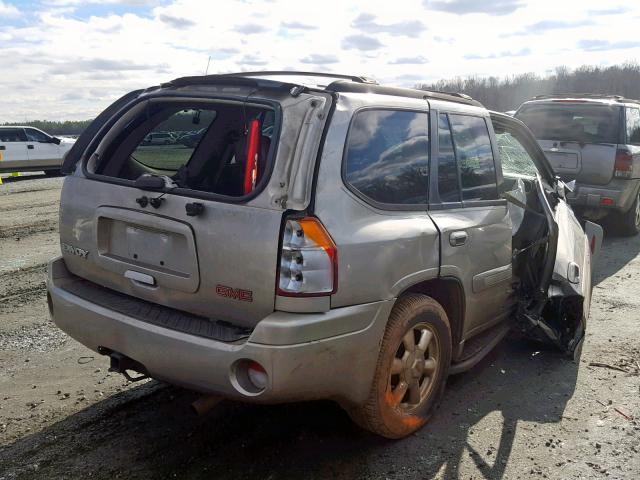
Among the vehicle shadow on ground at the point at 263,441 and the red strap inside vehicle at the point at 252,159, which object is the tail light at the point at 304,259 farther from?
the vehicle shadow on ground at the point at 263,441

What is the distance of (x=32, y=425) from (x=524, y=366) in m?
3.29

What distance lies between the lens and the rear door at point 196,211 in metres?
2.74

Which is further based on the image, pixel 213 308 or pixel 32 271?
pixel 32 271

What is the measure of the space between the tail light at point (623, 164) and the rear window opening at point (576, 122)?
212 mm

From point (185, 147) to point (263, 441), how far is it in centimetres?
187

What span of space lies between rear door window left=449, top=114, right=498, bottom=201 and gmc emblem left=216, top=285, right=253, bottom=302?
5.23 ft

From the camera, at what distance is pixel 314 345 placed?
2689 mm

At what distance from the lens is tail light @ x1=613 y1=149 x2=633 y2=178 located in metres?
8.25

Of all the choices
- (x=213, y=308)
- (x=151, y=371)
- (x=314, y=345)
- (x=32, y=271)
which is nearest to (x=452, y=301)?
(x=314, y=345)

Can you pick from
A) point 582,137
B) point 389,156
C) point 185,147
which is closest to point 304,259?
point 389,156

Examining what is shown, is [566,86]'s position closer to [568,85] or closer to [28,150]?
[568,85]

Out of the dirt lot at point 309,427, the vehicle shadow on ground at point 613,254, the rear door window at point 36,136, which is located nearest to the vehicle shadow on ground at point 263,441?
the dirt lot at point 309,427

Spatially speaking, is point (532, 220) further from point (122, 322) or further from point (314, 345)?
point (122, 322)

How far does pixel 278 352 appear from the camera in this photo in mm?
2607
